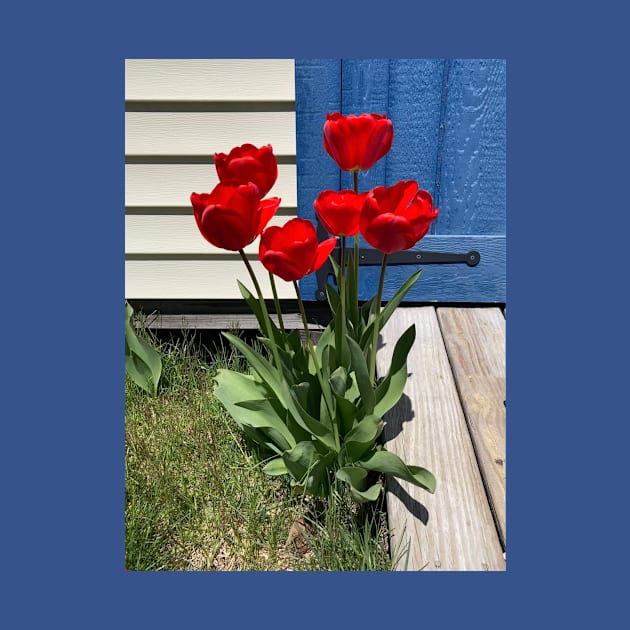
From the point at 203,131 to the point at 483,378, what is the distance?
906 millimetres

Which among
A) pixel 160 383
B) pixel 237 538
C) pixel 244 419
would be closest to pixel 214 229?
pixel 244 419

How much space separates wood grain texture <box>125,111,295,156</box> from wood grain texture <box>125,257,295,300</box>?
0.93ft

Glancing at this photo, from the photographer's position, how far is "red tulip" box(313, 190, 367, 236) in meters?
1.26

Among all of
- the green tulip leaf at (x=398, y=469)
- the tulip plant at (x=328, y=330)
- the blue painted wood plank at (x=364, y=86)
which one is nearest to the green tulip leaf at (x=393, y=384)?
the tulip plant at (x=328, y=330)

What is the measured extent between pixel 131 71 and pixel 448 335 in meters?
1.01

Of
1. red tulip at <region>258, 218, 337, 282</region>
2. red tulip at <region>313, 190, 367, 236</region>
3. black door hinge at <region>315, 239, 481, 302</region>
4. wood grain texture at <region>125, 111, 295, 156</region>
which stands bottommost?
red tulip at <region>258, 218, 337, 282</region>

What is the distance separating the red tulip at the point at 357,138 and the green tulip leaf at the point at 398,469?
1.72 feet

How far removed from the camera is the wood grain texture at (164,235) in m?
1.93

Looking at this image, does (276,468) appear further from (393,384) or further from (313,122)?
(313,122)

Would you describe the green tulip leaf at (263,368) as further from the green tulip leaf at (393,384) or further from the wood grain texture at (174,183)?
the wood grain texture at (174,183)

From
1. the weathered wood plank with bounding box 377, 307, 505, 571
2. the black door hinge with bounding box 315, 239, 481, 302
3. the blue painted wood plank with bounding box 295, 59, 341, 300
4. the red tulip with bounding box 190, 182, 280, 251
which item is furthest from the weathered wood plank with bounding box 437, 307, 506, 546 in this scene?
the red tulip with bounding box 190, 182, 280, 251

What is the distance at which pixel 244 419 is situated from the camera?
155cm

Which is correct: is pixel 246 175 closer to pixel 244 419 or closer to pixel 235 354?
pixel 244 419

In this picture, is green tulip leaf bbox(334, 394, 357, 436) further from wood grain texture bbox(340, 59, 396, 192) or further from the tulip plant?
wood grain texture bbox(340, 59, 396, 192)
